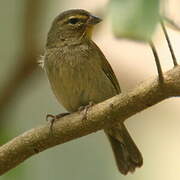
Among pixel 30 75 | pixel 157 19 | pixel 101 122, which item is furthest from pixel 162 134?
pixel 157 19

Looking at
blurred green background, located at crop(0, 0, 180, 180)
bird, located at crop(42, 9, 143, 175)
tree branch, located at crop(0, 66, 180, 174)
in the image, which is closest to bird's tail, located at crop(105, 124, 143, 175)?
bird, located at crop(42, 9, 143, 175)

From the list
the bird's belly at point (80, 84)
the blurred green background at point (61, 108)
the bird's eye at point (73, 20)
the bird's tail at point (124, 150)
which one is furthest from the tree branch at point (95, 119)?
the bird's eye at point (73, 20)

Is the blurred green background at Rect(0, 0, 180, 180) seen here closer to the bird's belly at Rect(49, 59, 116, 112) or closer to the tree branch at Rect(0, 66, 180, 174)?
the bird's belly at Rect(49, 59, 116, 112)

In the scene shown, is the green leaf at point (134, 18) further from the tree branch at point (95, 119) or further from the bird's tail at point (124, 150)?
the bird's tail at point (124, 150)

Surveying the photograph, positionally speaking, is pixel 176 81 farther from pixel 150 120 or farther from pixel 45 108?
pixel 150 120

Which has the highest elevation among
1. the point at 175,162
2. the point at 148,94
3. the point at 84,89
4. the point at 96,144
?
the point at 148,94

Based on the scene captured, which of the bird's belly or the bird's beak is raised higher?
the bird's beak
